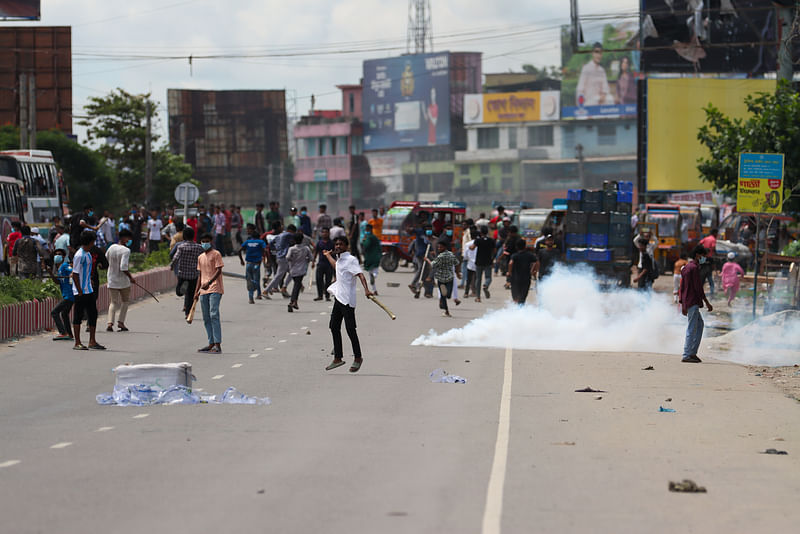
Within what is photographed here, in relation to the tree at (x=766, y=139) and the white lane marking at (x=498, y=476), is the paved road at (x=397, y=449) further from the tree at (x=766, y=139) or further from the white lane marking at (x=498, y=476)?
the tree at (x=766, y=139)

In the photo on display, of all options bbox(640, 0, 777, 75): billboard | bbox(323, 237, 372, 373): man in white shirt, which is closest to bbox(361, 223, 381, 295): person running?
bbox(323, 237, 372, 373): man in white shirt

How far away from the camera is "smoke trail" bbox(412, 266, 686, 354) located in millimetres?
19875

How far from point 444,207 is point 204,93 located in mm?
58818

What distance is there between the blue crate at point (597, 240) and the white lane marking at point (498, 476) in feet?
61.3

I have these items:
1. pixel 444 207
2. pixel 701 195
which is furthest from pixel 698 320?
pixel 701 195

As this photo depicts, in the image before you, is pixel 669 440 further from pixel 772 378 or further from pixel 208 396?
pixel 772 378

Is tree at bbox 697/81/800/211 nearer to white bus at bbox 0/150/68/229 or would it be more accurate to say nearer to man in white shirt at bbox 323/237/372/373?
man in white shirt at bbox 323/237/372/373

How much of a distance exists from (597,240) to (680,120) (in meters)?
27.8

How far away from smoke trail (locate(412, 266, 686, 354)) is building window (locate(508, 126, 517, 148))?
7899 cm

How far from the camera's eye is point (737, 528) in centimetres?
704

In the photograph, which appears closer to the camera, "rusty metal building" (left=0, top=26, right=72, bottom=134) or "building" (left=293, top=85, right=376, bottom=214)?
"rusty metal building" (left=0, top=26, right=72, bottom=134)

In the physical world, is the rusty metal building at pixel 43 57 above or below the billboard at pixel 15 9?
below

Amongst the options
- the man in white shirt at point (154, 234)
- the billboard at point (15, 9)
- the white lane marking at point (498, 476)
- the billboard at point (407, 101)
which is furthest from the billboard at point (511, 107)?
the white lane marking at point (498, 476)

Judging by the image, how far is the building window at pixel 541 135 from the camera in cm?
10100
